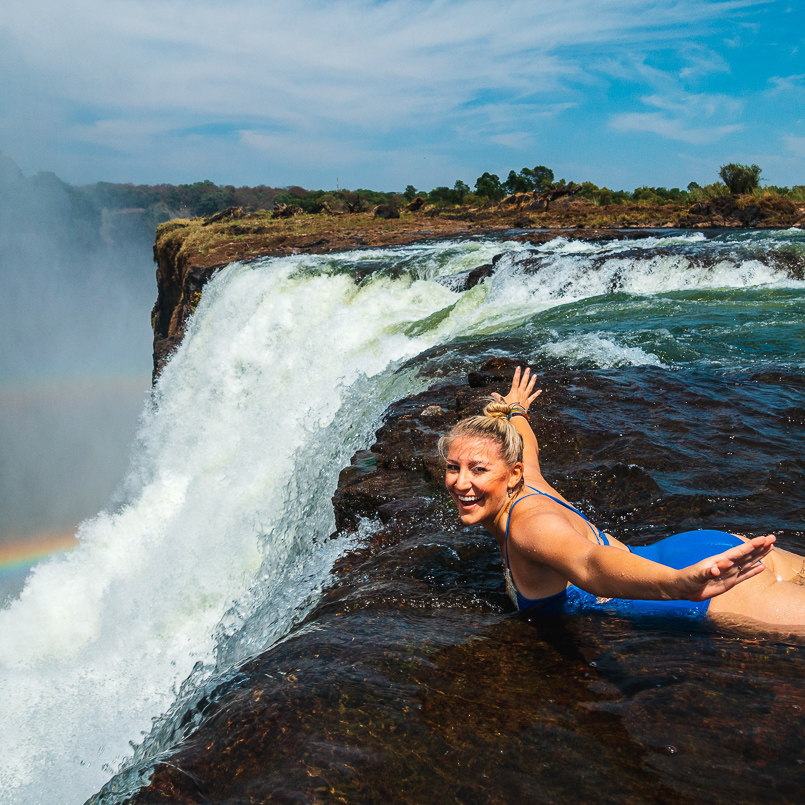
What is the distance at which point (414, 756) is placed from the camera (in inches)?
66.1

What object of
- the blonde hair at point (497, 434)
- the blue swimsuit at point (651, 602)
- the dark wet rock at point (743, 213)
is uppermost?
the dark wet rock at point (743, 213)

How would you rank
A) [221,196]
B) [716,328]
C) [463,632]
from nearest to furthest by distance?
[463,632] < [716,328] < [221,196]

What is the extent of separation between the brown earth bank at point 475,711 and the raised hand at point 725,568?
438 mm

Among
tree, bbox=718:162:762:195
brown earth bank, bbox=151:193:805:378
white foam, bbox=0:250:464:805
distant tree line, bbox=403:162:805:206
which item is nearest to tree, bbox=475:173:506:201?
distant tree line, bbox=403:162:805:206

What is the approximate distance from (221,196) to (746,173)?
79909mm

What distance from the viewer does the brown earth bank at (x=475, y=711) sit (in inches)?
61.2

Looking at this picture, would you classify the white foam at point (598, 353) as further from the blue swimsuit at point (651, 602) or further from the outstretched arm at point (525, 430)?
the blue swimsuit at point (651, 602)

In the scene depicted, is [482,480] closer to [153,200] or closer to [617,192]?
[617,192]

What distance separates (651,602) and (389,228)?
77.5 ft

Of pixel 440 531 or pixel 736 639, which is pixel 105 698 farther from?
pixel 736 639

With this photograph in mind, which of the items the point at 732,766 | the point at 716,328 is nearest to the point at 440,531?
the point at 732,766

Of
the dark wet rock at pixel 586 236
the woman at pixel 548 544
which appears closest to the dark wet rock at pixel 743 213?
the dark wet rock at pixel 586 236

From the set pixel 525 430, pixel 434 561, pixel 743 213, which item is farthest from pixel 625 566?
pixel 743 213

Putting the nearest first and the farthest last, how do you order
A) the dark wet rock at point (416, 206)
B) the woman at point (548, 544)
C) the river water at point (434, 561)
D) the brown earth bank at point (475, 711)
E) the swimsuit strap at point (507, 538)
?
the brown earth bank at point (475, 711) < the river water at point (434, 561) < the woman at point (548, 544) < the swimsuit strap at point (507, 538) < the dark wet rock at point (416, 206)
